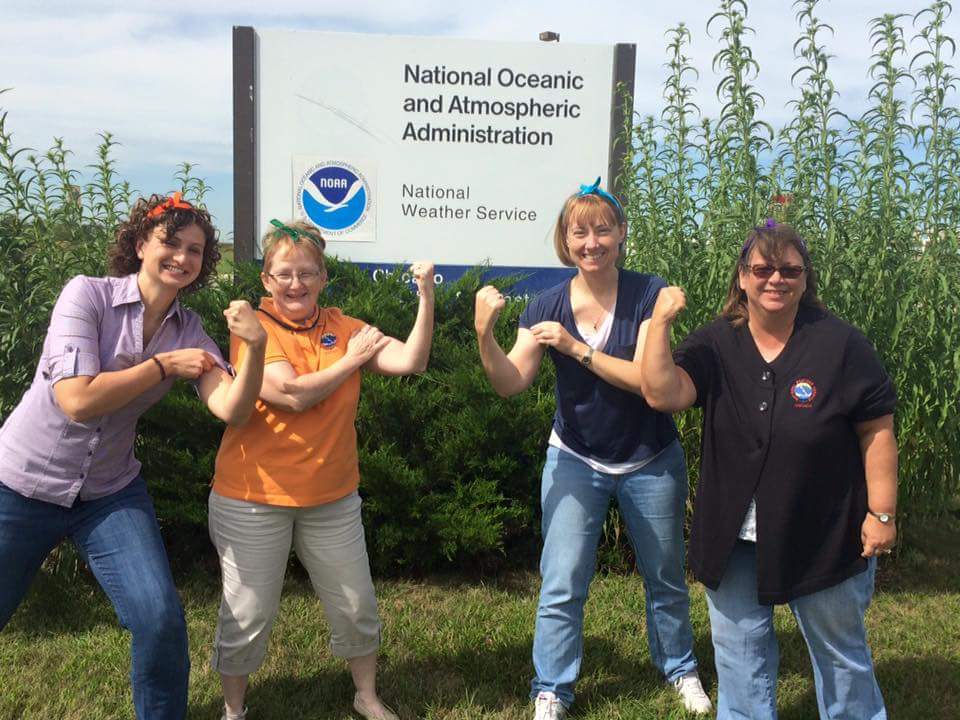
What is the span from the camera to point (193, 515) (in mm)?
4391

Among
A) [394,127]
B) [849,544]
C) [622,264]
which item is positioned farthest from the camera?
[394,127]

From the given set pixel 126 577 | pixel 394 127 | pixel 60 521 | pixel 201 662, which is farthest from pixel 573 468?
pixel 394 127

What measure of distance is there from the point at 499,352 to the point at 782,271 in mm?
941

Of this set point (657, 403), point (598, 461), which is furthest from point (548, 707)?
point (657, 403)

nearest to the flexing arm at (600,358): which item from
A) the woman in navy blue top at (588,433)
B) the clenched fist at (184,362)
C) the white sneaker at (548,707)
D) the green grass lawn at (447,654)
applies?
the woman in navy blue top at (588,433)

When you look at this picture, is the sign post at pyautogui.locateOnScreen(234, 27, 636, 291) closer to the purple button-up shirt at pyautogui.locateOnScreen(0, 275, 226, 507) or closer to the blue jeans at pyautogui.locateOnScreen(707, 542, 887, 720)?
the purple button-up shirt at pyautogui.locateOnScreen(0, 275, 226, 507)

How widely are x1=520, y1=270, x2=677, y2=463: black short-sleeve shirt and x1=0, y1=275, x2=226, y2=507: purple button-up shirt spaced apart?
124 cm

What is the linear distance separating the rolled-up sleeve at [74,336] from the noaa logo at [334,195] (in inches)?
138

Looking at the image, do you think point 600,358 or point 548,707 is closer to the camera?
point 600,358

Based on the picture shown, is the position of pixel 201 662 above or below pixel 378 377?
below

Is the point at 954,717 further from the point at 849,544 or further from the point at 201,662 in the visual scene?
the point at 201,662

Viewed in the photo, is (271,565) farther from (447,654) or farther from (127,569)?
(447,654)

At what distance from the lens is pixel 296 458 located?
2811 mm

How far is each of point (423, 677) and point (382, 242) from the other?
344 cm
